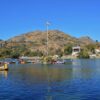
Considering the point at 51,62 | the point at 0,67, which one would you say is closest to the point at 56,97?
the point at 0,67

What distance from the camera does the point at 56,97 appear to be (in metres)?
49.9

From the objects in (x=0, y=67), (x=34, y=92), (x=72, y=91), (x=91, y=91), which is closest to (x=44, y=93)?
(x=34, y=92)

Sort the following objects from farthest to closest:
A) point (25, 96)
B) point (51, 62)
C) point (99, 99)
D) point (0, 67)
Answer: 1. point (51, 62)
2. point (0, 67)
3. point (25, 96)
4. point (99, 99)

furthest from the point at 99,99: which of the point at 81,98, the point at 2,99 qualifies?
the point at 2,99

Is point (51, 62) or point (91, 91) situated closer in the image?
point (91, 91)

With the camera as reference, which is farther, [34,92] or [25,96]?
[34,92]

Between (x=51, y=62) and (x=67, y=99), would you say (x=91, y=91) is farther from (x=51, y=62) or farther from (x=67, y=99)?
(x=51, y=62)

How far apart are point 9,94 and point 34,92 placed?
470 cm

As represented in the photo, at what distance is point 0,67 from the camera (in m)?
119

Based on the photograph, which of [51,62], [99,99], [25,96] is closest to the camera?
[99,99]

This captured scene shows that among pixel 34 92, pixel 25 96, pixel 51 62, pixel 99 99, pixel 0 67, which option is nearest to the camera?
pixel 99 99

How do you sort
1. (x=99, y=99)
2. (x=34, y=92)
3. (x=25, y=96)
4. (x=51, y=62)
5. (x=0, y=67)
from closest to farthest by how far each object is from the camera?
(x=99, y=99)
(x=25, y=96)
(x=34, y=92)
(x=0, y=67)
(x=51, y=62)

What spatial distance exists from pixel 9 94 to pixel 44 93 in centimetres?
640

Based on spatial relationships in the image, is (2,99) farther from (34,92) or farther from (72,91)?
(72,91)
